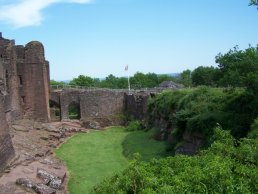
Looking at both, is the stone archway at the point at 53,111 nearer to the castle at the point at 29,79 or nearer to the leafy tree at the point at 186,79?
the castle at the point at 29,79

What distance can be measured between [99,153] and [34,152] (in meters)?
3.88

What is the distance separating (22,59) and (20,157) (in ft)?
52.4

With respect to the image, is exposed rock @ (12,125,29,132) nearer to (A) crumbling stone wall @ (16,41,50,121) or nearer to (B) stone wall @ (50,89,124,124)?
(A) crumbling stone wall @ (16,41,50,121)

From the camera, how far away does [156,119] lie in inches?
1187

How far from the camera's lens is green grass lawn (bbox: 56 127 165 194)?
18620 millimetres

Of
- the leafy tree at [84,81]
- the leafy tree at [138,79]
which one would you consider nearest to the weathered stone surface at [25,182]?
the leafy tree at [84,81]

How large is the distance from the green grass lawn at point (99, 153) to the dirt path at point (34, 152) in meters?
0.60

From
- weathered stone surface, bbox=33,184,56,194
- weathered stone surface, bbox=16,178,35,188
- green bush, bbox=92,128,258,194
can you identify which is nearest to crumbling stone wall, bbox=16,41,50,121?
weathered stone surface, bbox=16,178,35,188

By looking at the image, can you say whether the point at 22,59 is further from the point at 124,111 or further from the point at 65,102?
the point at 124,111

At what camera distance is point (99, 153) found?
24.1 meters

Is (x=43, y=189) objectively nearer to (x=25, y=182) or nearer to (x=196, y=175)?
(x=25, y=182)

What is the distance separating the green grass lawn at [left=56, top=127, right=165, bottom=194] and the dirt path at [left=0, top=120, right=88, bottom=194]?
603mm

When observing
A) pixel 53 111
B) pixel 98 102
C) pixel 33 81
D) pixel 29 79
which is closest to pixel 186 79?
pixel 53 111

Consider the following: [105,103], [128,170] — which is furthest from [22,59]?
[128,170]
